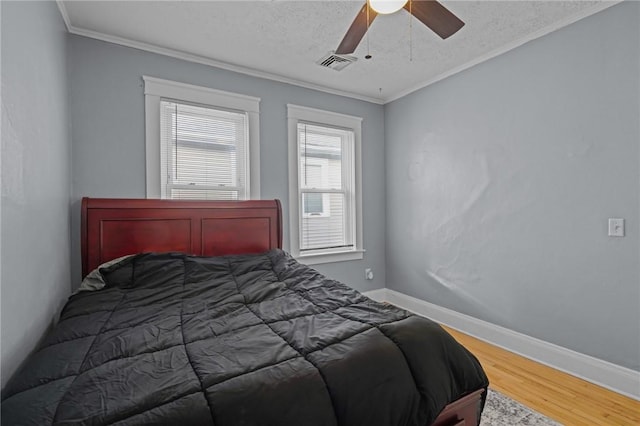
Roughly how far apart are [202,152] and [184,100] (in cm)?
49

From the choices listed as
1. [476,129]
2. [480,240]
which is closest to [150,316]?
[480,240]

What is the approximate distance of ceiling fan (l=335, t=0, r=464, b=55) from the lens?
5.01 ft

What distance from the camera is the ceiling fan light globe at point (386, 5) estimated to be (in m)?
1.51

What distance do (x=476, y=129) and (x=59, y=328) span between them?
3481 millimetres

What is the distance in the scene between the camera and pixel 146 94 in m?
2.73

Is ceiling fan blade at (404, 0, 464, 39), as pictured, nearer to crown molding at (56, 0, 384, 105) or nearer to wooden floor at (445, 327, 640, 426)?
crown molding at (56, 0, 384, 105)

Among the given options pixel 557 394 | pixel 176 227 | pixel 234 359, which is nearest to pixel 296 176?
pixel 176 227

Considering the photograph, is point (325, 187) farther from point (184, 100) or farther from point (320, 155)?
point (184, 100)

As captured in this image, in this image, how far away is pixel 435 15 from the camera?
63.7 inches

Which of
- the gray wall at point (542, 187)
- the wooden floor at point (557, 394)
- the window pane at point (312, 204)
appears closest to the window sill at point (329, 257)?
the window pane at point (312, 204)

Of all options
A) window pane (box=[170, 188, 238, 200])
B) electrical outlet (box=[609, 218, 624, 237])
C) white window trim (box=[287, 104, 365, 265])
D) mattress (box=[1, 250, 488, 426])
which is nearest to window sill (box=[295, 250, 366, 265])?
white window trim (box=[287, 104, 365, 265])

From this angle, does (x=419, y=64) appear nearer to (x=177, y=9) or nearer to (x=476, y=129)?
(x=476, y=129)

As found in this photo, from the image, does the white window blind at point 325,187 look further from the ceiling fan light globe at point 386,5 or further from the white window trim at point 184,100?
the ceiling fan light globe at point 386,5

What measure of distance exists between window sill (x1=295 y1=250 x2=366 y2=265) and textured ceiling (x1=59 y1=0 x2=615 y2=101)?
200 centimetres
